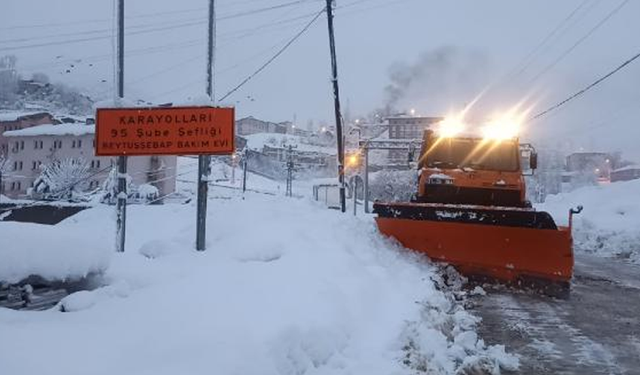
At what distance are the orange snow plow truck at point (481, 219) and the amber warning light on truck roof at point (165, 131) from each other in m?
4.03

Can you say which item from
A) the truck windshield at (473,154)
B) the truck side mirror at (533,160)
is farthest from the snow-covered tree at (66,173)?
the truck side mirror at (533,160)

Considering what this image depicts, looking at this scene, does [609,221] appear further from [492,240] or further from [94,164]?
[94,164]

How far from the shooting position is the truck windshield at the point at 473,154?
11.9 m

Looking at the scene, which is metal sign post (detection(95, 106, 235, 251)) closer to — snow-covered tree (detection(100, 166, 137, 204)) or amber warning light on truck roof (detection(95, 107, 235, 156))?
amber warning light on truck roof (detection(95, 107, 235, 156))

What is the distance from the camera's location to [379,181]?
2648 inches

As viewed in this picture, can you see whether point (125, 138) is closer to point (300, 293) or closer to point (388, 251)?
point (300, 293)

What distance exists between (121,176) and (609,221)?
19923 millimetres

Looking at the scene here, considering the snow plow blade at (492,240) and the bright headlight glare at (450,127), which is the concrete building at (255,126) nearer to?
the bright headlight glare at (450,127)

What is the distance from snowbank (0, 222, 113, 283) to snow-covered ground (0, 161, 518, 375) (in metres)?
0.08

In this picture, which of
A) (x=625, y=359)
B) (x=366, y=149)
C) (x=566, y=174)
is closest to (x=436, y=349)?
(x=625, y=359)

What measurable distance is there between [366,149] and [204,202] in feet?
63.2

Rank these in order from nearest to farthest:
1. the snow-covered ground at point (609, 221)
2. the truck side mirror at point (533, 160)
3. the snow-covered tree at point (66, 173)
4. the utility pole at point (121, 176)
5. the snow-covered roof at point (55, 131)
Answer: the utility pole at point (121, 176)
the truck side mirror at point (533, 160)
the snow-covered ground at point (609, 221)
the snow-covered tree at point (66, 173)
the snow-covered roof at point (55, 131)

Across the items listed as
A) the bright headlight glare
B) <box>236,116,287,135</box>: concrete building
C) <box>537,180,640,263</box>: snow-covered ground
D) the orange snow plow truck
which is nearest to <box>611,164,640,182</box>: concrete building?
<box>236,116,287,135</box>: concrete building

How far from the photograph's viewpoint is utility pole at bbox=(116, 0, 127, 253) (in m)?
9.41
